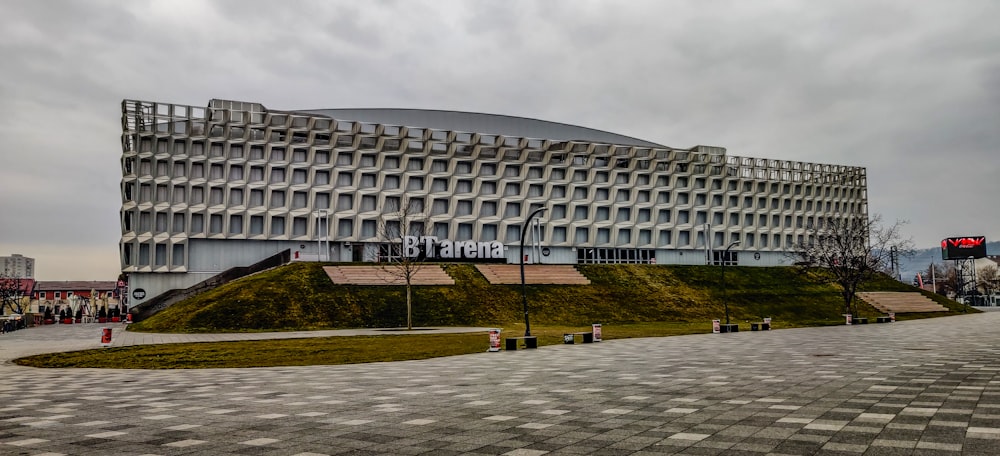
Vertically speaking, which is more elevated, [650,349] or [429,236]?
[429,236]

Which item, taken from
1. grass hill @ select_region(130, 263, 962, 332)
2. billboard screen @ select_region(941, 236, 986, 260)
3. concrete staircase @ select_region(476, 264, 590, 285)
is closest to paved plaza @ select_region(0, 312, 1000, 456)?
grass hill @ select_region(130, 263, 962, 332)

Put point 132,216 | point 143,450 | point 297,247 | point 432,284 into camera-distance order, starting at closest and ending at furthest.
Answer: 1. point 143,450
2. point 432,284
3. point 132,216
4. point 297,247

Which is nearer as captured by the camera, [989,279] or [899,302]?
[899,302]

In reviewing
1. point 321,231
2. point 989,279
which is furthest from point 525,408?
point 989,279

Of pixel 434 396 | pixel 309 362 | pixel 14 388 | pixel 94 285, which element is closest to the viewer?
pixel 434 396

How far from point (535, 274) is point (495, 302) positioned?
1160cm

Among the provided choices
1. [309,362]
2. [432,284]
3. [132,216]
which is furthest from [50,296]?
[309,362]

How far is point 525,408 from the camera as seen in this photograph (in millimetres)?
13820

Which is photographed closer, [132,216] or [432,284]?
[432,284]

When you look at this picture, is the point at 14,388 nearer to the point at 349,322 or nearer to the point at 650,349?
the point at 650,349

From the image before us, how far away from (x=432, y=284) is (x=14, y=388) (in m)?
45.6

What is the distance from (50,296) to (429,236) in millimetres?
137360

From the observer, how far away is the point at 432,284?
211 feet

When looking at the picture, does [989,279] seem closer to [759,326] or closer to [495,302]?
[759,326]
